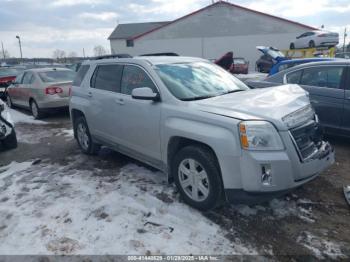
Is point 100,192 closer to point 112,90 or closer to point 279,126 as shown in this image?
point 112,90

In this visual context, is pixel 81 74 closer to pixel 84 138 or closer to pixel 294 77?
pixel 84 138

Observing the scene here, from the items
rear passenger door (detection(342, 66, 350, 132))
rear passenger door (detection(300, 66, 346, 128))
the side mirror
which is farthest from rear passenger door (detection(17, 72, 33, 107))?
rear passenger door (detection(342, 66, 350, 132))

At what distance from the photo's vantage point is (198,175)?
3377 mm

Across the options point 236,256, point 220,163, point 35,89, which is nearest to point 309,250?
point 236,256

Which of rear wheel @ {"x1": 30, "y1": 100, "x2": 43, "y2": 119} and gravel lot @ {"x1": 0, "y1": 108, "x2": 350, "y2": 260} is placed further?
rear wheel @ {"x1": 30, "y1": 100, "x2": 43, "y2": 119}

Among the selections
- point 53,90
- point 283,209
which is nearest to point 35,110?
point 53,90

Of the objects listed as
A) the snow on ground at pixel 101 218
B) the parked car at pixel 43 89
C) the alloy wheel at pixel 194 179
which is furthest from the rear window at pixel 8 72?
the alloy wheel at pixel 194 179

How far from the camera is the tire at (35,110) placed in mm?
9445

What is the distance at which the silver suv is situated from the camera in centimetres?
290

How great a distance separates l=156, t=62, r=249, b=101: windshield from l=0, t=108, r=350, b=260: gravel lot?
4.33 feet

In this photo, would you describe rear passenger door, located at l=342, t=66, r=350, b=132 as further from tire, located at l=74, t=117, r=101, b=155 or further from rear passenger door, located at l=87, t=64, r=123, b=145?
tire, located at l=74, t=117, r=101, b=155

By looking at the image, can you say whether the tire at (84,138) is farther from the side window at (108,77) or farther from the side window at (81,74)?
the side window at (108,77)

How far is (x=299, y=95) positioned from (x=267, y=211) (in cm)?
146

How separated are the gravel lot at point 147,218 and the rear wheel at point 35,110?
495cm
